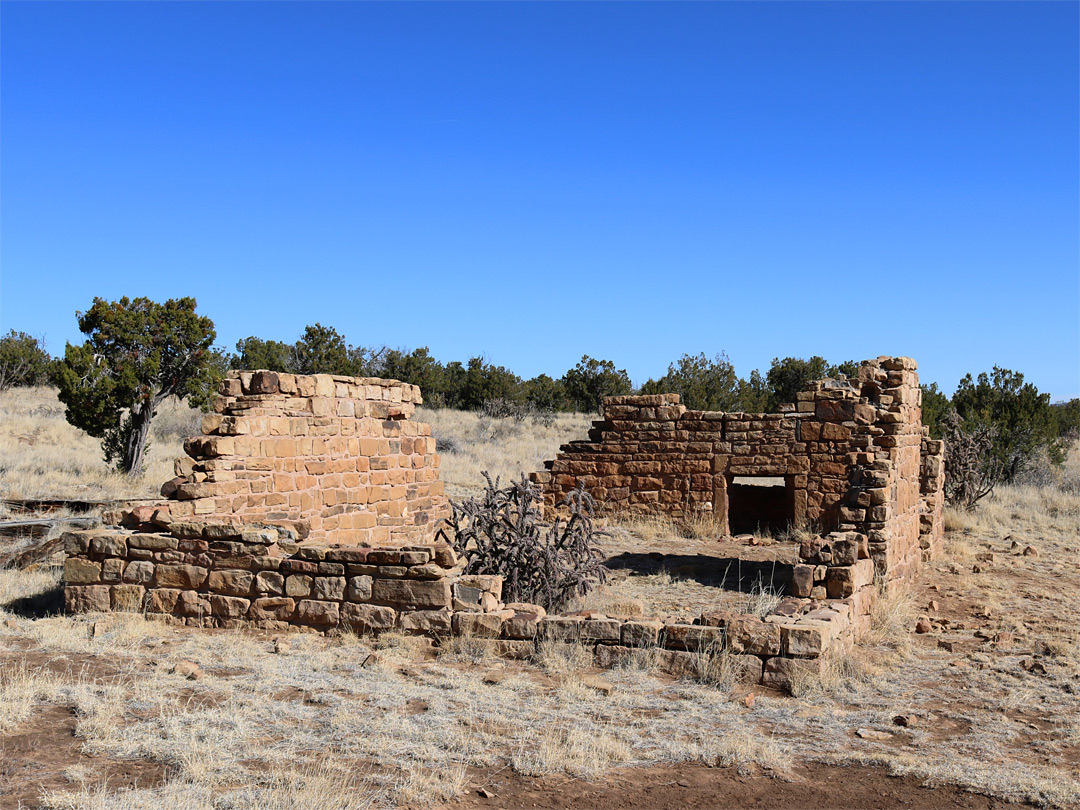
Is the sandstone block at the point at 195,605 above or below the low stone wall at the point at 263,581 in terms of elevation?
below

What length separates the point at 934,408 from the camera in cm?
2586

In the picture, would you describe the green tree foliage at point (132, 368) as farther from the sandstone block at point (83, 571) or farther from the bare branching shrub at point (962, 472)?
the bare branching shrub at point (962, 472)

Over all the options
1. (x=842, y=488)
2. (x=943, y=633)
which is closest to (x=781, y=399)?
(x=842, y=488)

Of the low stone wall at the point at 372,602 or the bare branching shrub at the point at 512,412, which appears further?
the bare branching shrub at the point at 512,412

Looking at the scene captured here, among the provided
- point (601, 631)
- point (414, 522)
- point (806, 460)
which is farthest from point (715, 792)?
point (806, 460)

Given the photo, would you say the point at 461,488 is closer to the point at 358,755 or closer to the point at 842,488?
the point at 842,488

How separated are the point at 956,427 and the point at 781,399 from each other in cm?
1918

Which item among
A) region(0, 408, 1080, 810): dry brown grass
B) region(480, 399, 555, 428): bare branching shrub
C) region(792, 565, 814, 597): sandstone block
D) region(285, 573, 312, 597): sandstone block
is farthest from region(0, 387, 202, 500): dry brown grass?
region(480, 399, 555, 428): bare branching shrub

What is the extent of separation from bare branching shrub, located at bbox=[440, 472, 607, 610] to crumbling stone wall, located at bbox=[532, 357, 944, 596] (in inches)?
123

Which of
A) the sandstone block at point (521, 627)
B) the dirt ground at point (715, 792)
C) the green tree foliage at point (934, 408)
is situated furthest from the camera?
the green tree foliage at point (934, 408)

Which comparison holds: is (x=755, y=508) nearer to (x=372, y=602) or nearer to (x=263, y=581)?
(x=372, y=602)

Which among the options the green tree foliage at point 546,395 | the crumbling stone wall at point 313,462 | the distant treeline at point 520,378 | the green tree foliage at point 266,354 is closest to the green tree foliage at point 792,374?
the distant treeline at point 520,378

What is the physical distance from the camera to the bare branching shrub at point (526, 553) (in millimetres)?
8922

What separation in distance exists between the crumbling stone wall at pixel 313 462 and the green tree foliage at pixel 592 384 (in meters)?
31.8
